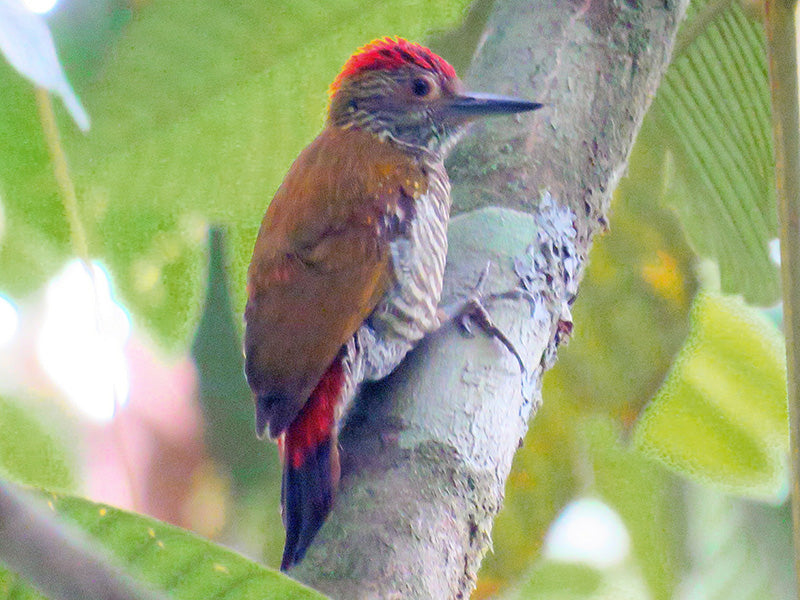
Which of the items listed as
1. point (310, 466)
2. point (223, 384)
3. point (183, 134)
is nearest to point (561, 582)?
point (223, 384)

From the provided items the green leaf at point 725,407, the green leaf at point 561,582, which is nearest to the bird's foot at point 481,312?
the green leaf at point 725,407

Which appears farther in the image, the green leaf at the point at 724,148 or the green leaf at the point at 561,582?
the green leaf at the point at 561,582

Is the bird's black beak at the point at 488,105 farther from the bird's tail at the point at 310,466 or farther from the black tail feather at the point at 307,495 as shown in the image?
the black tail feather at the point at 307,495

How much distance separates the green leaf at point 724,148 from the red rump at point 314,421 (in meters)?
0.84

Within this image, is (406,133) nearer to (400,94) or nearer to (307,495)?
(400,94)

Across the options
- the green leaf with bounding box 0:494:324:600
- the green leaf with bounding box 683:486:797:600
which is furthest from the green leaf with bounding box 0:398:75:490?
the green leaf with bounding box 683:486:797:600

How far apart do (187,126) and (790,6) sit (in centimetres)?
105

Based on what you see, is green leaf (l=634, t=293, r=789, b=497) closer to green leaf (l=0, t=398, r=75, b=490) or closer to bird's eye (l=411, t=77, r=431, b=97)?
bird's eye (l=411, t=77, r=431, b=97)

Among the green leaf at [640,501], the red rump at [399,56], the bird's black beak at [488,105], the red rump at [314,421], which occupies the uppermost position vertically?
the bird's black beak at [488,105]

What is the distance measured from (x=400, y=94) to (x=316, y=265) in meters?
0.65

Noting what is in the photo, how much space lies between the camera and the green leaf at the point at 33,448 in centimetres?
179

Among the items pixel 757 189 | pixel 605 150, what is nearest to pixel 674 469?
pixel 757 189

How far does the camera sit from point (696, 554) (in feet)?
7.48

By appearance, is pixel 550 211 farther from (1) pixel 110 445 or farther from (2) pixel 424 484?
(1) pixel 110 445
